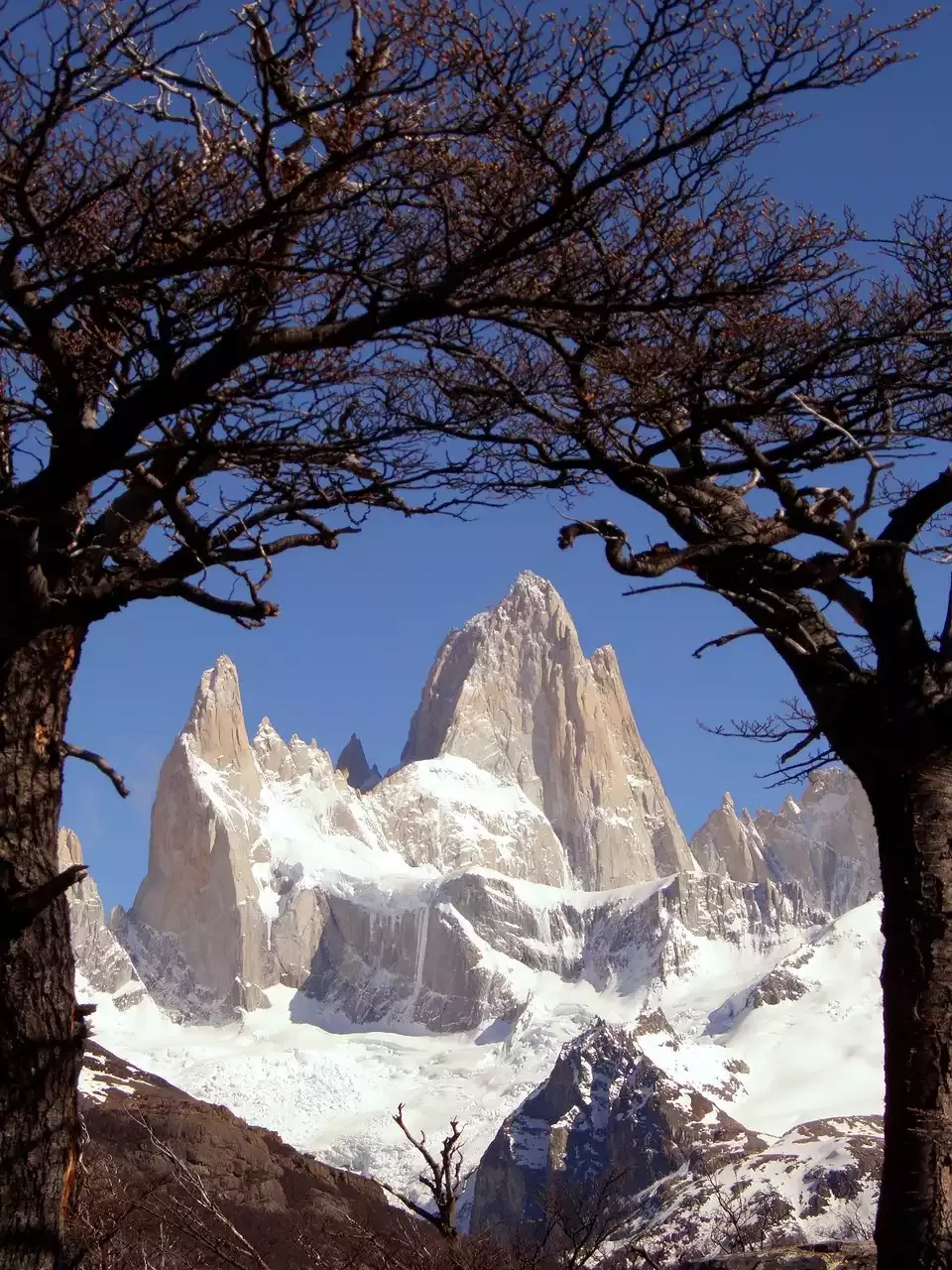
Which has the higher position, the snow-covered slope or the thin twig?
the snow-covered slope

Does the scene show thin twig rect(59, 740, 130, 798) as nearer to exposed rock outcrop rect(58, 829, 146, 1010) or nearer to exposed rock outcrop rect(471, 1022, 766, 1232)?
exposed rock outcrop rect(471, 1022, 766, 1232)

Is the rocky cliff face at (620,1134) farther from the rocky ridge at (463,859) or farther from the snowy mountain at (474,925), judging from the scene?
the rocky ridge at (463,859)

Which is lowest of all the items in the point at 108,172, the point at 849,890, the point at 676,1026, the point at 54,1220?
the point at 54,1220

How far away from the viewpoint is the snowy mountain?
140 meters

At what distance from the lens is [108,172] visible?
171 inches

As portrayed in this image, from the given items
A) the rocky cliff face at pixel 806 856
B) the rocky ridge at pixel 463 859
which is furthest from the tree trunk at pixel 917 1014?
the rocky cliff face at pixel 806 856

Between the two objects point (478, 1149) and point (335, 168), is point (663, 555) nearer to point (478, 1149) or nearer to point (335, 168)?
point (335, 168)

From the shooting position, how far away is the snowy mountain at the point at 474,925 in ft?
460

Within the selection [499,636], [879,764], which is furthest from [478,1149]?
[879,764]

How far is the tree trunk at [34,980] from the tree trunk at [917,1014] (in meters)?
2.88

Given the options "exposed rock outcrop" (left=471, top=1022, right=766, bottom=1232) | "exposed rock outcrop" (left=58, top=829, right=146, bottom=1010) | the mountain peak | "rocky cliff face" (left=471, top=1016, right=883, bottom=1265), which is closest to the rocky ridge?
the mountain peak

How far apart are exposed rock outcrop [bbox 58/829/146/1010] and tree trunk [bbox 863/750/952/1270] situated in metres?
153

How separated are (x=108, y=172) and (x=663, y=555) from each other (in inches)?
92.9

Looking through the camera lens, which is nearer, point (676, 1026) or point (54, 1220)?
point (54, 1220)
